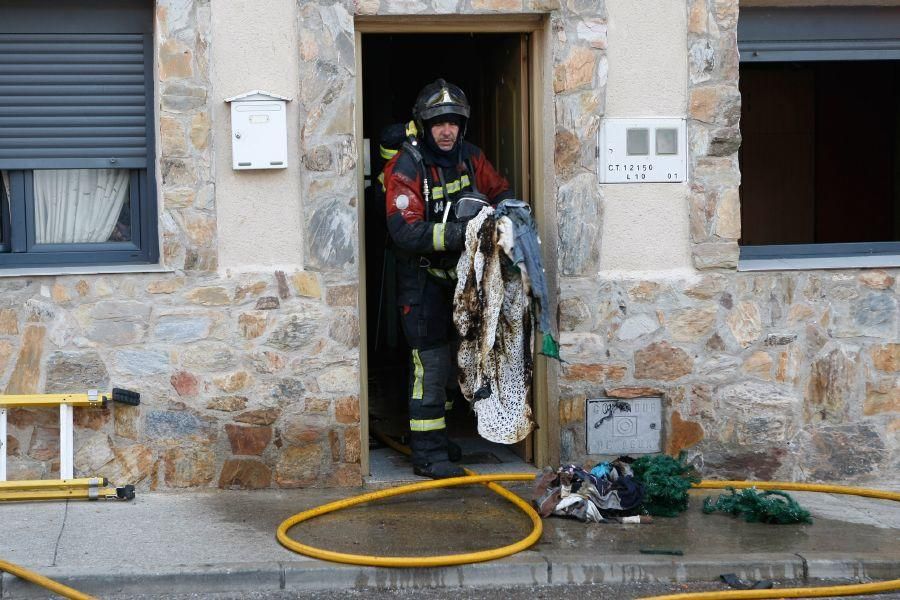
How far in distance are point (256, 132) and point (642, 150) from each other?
7.15 ft

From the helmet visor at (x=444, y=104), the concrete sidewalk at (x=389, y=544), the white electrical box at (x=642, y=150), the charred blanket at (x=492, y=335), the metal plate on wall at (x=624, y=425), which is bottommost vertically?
the concrete sidewalk at (x=389, y=544)

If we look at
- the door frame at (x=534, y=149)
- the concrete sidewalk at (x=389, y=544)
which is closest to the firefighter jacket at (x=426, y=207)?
the door frame at (x=534, y=149)

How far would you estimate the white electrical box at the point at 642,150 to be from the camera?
710 centimetres

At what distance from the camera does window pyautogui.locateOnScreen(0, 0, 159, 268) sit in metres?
6.86

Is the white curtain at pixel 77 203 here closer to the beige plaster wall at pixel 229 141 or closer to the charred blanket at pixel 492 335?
the beige plaster wall at pixel 229 141

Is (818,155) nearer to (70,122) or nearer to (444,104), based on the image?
(444,104)

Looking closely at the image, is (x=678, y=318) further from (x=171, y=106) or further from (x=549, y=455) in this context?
(x=171, y=106)

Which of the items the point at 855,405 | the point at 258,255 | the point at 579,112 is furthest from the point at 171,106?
the point at 855,405

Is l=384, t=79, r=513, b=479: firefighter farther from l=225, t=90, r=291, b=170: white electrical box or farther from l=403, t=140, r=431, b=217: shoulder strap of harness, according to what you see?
l=225, t=90, r=291, b=170: white electrical box

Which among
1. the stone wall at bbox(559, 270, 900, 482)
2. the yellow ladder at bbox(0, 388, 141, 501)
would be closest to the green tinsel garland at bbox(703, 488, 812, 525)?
the stone wall at bbox(559, 270, 900, 482)

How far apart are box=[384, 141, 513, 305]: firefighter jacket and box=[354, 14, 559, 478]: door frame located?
22cm

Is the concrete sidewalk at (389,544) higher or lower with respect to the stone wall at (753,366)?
lower

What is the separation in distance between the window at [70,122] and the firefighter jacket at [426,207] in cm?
139

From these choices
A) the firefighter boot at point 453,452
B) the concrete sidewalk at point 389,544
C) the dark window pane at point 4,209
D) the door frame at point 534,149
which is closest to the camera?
the concrete sidewalk at point 389,544
